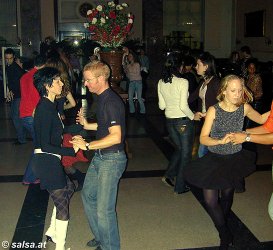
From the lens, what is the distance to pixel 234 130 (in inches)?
141

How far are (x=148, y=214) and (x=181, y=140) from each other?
3.32 feet

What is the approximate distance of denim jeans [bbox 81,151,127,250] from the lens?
327 centimetres

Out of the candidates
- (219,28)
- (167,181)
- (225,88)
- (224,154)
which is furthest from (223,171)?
(219,28)

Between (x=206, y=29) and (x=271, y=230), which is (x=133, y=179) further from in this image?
(x=206, y=29)

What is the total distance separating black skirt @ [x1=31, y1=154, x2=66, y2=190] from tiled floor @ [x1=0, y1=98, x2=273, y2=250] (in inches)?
32.3

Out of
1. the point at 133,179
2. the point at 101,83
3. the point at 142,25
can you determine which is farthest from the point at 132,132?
the point at 142,25

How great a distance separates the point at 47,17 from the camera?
19.0 metres

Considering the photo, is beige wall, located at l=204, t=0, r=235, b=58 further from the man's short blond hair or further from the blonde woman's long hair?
the man's short blond hair

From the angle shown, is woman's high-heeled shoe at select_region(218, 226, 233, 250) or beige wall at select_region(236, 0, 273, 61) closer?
woman's high-heeled shoe at select_region(218, 226, 233, 250)

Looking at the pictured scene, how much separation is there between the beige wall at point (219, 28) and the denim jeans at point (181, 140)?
591 inches

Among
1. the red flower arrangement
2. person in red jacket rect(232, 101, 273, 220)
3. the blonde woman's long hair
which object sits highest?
the red flower arrangement

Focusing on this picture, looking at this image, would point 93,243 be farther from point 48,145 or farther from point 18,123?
point 18,123

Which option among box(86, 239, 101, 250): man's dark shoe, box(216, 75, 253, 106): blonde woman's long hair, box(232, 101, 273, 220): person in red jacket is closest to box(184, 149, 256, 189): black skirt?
box(232, 101, 273, 220): person in red jacket

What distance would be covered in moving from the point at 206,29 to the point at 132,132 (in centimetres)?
1187
